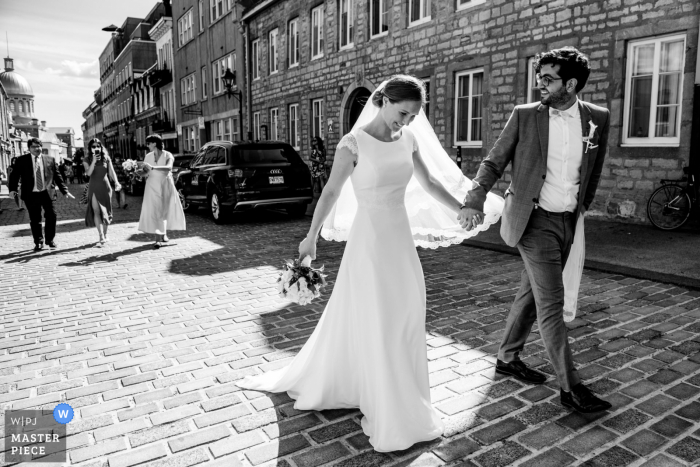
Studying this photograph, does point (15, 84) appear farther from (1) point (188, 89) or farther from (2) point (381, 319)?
(2) point (381, 319)

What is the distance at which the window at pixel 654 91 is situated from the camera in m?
9.55

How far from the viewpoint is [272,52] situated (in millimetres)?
24109

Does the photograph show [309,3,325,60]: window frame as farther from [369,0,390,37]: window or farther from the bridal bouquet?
the bridal bouquet

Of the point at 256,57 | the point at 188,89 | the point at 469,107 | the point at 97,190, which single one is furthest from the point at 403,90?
the point at 188,89

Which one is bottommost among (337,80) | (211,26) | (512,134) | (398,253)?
(398,253)

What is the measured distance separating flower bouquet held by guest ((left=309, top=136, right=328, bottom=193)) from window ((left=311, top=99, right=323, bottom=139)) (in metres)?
1.39

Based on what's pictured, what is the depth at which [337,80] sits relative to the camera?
63.4ft

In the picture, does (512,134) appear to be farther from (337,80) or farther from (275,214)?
(337,80)

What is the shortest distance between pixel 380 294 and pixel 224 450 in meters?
1.18

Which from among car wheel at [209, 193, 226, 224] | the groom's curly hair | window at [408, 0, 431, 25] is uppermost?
window at [408, 0, 431, 25]

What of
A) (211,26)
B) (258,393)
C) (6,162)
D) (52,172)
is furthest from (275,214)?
(6,162)

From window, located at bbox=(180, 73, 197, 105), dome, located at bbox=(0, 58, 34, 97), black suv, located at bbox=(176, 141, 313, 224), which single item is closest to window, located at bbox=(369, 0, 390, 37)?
black suv, located at bbox=(176, 141, 313, 224)

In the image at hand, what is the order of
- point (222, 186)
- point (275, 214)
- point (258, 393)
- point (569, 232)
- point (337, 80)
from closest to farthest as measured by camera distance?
point (569, 232) → point (258, 393) → point (222, 186) → point (275, 214) → point (337, 80)

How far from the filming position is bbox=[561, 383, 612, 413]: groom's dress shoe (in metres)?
3.17
